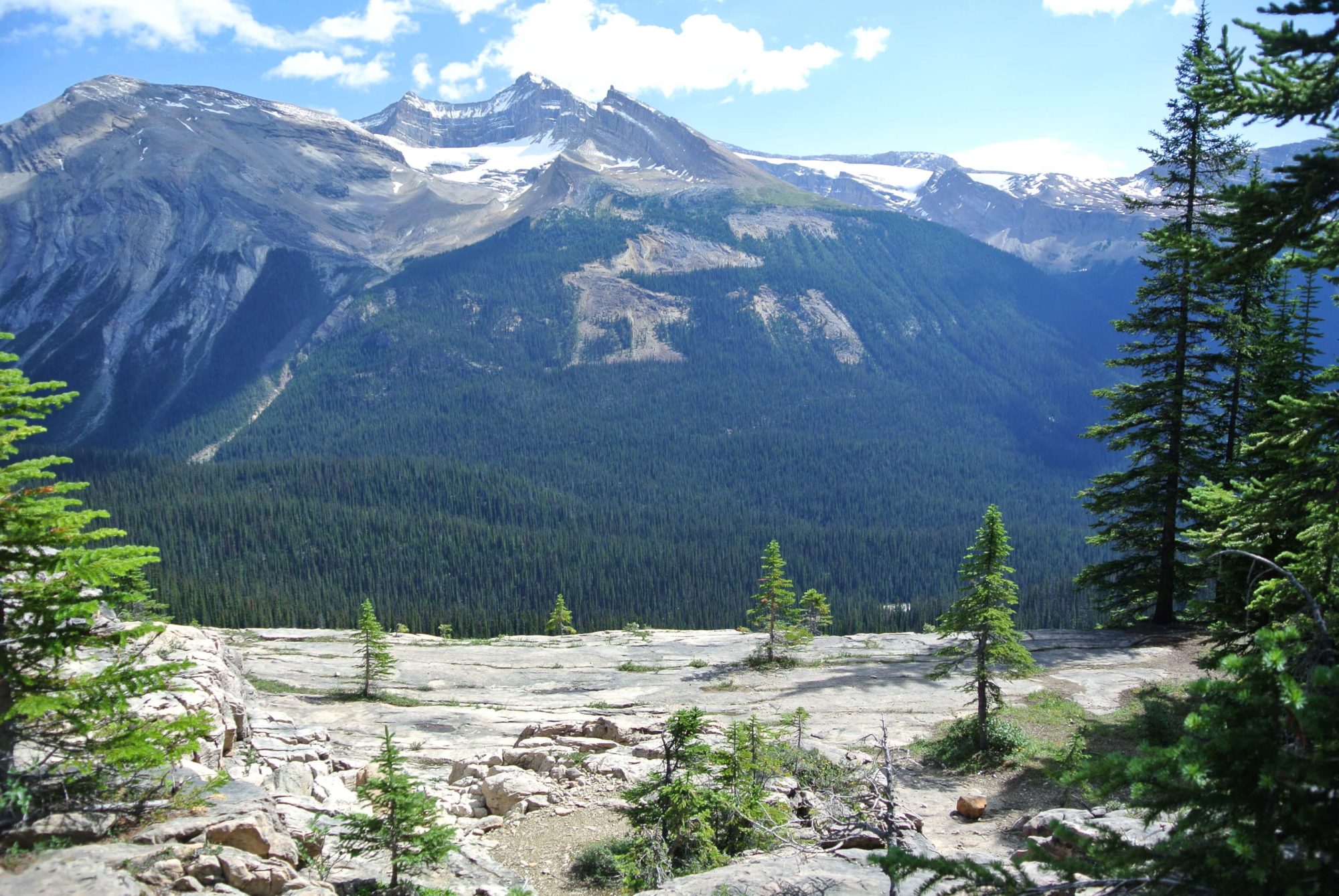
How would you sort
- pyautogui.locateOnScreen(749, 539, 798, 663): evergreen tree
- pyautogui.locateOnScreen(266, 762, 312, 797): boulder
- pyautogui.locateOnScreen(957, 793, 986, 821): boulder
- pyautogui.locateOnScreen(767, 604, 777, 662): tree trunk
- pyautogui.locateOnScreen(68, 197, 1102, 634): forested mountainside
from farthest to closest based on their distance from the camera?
1. pyautogui.locateOnScreen(68, 197, 1102, 634): forested mountainside
2. pyautogui.locateOnScreen(767, 604, 777, 662): tree trunk
3. pyautogui.locateOnScreen(749, 539, 798, 663): evergreen tree
4. pyautogui.locateOnScreen(266, 762, 312, 797): boulder
5. pyautogui.locateOnScreen(957, 793, 986, 821): boulder

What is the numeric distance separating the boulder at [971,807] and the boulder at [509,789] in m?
10.1

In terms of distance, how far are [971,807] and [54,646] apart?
17.5 metres

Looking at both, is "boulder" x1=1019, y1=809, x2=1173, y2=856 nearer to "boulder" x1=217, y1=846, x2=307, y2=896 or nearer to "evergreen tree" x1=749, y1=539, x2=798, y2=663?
"boulder" x1=217, y1=846, x2=307, y2=896

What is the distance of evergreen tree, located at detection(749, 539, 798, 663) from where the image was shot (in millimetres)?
34844

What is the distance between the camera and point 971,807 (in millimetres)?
16969

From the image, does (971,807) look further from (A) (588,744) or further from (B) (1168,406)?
(B) (1168,406)

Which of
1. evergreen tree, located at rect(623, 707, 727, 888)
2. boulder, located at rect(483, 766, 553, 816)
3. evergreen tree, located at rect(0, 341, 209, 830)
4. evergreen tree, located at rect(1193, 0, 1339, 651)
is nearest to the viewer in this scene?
evergreen tree, located at rect(1193, 0, 1339, 651)

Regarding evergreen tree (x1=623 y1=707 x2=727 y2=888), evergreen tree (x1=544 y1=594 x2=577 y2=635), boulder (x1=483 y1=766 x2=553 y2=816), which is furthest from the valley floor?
evergreen tree (x1=544 y1=594 x2=577 y2=635)

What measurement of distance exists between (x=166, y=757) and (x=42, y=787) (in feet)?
5.01

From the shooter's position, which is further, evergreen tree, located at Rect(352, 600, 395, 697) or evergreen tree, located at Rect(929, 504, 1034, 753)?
evergreen tree, located at Rect(352, 600, 395, 697)

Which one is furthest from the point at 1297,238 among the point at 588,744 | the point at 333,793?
the point at 333,793

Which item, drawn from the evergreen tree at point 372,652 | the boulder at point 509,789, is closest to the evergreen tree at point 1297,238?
the boulder at point 509,789

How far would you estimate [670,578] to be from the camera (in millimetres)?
113875

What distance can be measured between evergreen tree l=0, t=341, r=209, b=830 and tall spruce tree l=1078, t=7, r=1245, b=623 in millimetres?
29741
